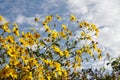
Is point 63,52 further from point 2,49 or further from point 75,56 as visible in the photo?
point 2,49

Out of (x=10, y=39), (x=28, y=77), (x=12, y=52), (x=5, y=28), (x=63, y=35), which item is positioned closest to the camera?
(x=28, y=77)

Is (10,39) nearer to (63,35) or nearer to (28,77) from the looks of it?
(28,77)

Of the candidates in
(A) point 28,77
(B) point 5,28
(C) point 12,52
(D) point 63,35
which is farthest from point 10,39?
(D) point 63,35

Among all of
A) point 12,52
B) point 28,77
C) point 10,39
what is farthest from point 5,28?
point 28,77

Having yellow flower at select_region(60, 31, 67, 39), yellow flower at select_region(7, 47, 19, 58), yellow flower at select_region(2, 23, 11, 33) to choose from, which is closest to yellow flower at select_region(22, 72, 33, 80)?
yellow flower at select_region(7, 47, 19, 58)

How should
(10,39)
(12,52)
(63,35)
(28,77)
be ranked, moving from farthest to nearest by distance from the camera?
1. (63,35)
2. (10,39)
3. (12,52)
4. (28,77)

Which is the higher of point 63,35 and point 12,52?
point 63,35

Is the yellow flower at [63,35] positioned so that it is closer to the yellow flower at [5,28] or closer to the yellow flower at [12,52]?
the yellow flower at [5,28]

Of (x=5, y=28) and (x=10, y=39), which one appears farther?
(x=5, y=28)

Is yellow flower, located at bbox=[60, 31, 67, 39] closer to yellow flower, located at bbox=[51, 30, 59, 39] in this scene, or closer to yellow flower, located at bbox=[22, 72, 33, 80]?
yellow flower, located at bbox=[51, 30, 59, 39]

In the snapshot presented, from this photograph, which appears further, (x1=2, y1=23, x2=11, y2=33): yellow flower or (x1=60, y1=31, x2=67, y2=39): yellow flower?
(x1=60, y1=31, x2=67, y2=39): yellow flower

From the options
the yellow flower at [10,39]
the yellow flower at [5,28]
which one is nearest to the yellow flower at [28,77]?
the yellow flower at [10,39]

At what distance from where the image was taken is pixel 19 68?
5.68 meters

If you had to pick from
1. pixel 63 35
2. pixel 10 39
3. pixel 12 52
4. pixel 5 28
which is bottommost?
pixel 12 52
